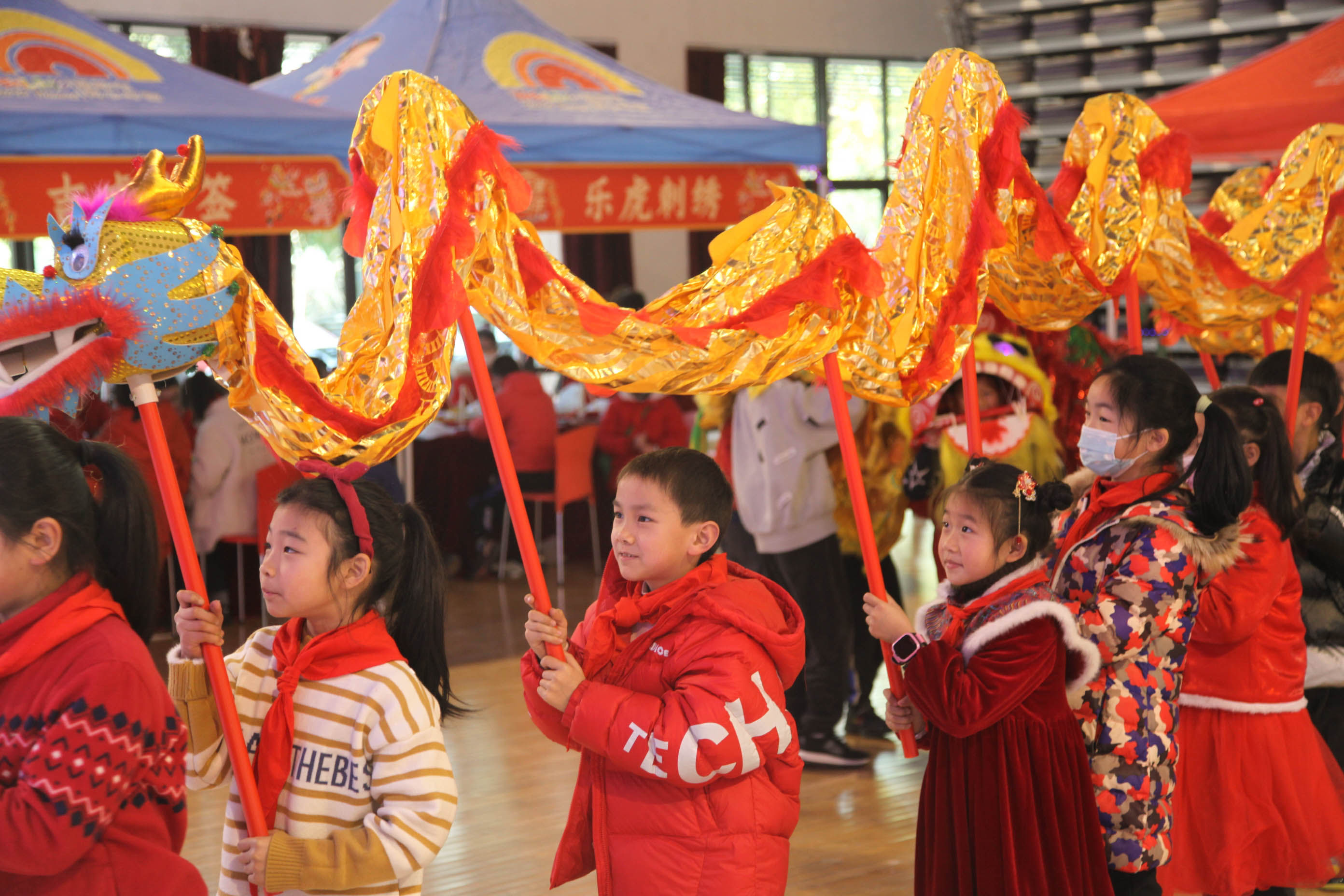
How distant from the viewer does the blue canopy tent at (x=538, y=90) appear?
4730 millimetres

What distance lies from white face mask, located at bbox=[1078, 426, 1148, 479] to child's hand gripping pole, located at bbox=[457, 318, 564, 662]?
95 cm

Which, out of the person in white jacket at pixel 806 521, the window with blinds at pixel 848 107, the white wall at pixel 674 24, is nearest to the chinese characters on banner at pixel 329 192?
the person in white jacket at pixel 806 521

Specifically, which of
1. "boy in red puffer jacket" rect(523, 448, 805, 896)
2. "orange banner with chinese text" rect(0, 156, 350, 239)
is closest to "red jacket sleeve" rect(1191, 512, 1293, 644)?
"boy in red puffer jacket" rect(523, 448, 805, 896)

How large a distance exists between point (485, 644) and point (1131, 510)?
3.54m

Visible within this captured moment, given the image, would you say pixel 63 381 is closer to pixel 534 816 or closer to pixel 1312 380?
pixel 534 816

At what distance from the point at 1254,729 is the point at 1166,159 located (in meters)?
1.08

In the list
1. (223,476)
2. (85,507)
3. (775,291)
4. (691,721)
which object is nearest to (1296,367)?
(775,291)

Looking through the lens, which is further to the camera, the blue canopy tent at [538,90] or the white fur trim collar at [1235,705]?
the blue canopy tent at [538,90]

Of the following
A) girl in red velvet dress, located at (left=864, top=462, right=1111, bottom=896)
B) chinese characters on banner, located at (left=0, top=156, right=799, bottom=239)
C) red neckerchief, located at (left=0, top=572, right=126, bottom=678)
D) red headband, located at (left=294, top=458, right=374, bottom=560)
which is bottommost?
girl in red velvet dress, located at (left=864, top=462, right=1111, bottom=896)

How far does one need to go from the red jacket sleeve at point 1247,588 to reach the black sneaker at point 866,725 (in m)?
1.76

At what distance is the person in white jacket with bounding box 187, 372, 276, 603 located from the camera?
5.00 meters

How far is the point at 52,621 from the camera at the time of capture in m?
1.32

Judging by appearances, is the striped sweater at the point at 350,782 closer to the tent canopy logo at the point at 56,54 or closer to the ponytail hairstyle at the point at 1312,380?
the ponytail hairstyle at the point at 1312,380

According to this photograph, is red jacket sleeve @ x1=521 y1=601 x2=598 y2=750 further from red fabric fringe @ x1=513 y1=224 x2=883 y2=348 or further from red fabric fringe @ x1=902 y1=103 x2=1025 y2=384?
red fabric fringe @ x1=902 y1=103 x2=1025 y2=384
